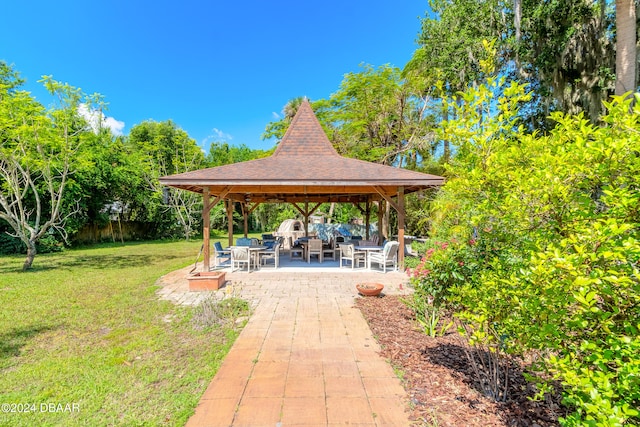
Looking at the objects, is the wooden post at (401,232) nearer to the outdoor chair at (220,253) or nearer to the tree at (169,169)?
the outdoor chair at (220,253)

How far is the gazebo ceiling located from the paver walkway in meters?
4.12

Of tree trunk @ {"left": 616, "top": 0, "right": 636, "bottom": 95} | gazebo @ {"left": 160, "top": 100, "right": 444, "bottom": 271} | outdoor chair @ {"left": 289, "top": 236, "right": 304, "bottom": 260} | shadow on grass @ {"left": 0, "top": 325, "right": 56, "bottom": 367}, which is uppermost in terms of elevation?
tree trunk @ {"left": 616, "top": 0, "right": 636, "bottom": 95}

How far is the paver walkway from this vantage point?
2.65 m

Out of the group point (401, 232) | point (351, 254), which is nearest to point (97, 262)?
point (351, 254)

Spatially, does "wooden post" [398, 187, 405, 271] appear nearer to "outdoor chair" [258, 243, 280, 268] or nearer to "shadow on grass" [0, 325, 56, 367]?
"outdoor chair" [258, 243, 280, 268]

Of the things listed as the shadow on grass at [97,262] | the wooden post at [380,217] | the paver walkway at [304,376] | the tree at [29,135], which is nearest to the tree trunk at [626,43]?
the wooden post at [380,217]

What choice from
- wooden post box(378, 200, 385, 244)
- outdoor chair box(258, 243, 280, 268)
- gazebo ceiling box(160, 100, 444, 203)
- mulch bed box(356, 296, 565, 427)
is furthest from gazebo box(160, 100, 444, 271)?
mulch bed box(356, 296, 565, 427)

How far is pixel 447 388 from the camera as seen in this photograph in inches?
121

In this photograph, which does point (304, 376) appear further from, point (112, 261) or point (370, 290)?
point (112, 261)

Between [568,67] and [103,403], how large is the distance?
19430 mm

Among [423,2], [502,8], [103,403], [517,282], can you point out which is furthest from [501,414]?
[423,2]

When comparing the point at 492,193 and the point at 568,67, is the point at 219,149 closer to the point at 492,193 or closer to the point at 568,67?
the point at 568,67

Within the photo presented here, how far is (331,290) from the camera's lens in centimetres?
734

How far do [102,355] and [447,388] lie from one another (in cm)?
463
